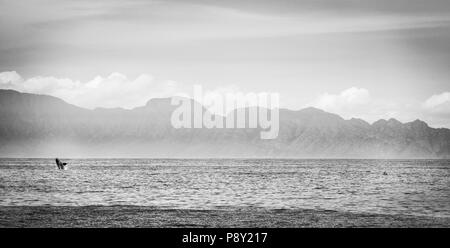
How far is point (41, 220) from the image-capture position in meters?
32.1

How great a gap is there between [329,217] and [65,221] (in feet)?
51.4

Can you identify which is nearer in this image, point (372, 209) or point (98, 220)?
point (98, 220)
